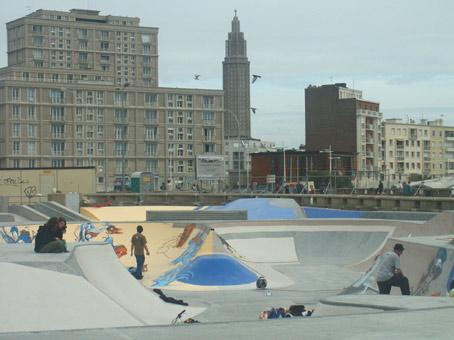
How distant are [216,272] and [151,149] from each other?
67168 millimetres

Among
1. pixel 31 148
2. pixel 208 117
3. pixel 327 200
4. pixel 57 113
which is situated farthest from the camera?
pixel 208 117

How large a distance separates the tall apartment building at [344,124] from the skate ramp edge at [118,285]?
288 feet

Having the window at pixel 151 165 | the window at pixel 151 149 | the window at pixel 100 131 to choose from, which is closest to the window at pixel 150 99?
the window at pixel 151 149

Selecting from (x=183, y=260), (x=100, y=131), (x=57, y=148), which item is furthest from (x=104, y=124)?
(x=183, y=260)

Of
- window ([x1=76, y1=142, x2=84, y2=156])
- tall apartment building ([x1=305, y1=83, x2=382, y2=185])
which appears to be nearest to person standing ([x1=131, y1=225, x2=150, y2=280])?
window ([x1=76, y1=142, x2=84, y2=156])

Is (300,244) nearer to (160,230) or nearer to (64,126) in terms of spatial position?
(160,230)

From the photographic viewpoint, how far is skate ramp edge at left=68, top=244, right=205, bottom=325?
42.7 ft

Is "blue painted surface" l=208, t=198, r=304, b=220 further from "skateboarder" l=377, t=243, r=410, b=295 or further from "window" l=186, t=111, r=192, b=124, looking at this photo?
"window" l=186, t=111, r=192, b=124

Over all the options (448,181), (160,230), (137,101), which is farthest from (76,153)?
(160,230)

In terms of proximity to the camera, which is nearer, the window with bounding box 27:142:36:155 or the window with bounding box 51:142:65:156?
the window with bounding box 27:142:36:155

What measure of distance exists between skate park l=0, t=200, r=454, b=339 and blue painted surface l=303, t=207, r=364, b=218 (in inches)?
88.3

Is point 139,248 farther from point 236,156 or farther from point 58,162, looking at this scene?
point 236,156

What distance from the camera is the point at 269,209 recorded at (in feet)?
122

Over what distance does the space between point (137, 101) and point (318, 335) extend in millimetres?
81065
